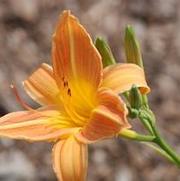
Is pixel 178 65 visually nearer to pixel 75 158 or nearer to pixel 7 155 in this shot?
pixel 7 155

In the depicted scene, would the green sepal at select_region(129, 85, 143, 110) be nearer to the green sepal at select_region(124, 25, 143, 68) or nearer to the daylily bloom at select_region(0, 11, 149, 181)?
the daylily bloom at select_region(0, 11, 149, 181)

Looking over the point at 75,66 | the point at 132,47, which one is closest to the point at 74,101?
the point at 75,66

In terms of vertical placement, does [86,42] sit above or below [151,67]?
above

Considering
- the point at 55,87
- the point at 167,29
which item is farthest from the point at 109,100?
the point at 167,29

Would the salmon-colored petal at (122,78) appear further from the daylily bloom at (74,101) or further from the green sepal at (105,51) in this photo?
the green sepal at (105,51)

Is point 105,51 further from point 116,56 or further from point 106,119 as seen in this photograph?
point 116,56

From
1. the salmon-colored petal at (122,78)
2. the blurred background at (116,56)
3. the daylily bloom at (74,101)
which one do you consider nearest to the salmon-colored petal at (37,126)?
the daylily bloom at (74,101)

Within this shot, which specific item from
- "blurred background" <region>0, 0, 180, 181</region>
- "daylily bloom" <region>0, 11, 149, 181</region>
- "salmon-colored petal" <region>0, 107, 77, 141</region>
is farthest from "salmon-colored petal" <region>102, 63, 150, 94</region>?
"blurred background" <region>0, 0, 180, 181</region>
